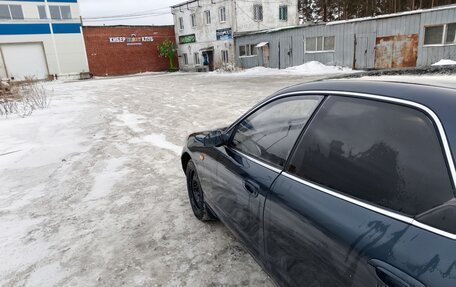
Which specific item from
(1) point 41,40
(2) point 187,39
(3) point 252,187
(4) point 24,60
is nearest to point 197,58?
(2) point 187,39

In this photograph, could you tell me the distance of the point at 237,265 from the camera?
2832mm

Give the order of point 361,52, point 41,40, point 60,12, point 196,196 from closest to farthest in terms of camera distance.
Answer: point 196,196, point 361,52, point 41,40, point 60,12

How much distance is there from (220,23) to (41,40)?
762 inches

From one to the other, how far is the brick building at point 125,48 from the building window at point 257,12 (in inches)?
513

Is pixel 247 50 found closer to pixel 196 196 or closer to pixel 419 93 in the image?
pixel 196 196

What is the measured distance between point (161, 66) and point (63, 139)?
35231 millimetres

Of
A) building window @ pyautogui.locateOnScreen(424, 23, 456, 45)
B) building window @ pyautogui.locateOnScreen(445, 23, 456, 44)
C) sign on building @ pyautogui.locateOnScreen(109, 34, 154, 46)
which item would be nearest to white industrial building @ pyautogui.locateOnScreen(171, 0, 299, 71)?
sign on building @ pyautogui.locateOnScreen(109, 34, 154, 46)

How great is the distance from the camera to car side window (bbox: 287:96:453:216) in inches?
52.5

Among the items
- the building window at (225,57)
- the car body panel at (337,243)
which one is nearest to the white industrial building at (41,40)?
the building window at (225,57)

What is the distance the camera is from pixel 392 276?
4.05 feet

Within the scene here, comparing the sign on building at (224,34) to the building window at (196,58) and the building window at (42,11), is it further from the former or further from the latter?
the building window at (42,11)

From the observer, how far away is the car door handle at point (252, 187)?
220 cm

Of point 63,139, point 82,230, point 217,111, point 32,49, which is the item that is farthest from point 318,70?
point 32,49

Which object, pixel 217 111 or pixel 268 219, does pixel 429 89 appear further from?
pixel 217 111
